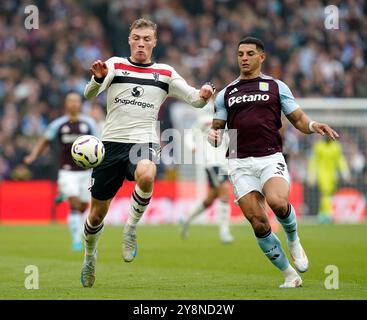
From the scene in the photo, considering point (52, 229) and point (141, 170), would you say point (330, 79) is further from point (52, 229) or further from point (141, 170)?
point (141, 170)

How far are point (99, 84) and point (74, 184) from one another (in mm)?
7408

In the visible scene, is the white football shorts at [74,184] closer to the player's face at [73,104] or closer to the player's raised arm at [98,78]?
the player's face at [73,104]

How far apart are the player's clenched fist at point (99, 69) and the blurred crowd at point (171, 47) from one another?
15503 millimetres

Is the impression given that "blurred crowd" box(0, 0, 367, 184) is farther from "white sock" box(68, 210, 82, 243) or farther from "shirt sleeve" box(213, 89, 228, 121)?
"shirt sleeve" box(213, 89, 228, 121)

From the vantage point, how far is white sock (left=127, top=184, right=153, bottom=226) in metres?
10.1

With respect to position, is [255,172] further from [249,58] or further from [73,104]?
[73,104]

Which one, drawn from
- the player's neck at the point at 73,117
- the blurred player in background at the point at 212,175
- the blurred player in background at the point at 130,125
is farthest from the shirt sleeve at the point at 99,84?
the blurred player in background at the point at 212,175

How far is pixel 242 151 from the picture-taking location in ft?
33.7

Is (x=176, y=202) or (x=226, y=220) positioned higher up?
(x=176, y=202)

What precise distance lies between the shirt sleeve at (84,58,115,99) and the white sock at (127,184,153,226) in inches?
43.5

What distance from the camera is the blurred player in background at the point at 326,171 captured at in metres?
24.9

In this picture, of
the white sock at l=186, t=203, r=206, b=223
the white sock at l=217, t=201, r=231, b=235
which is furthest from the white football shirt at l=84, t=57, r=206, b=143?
the white sock at l=186, t=203, r=206, b=223

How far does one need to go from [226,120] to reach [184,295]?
2.12 meters

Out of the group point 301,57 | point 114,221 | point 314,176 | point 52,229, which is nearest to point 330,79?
point 301,57
